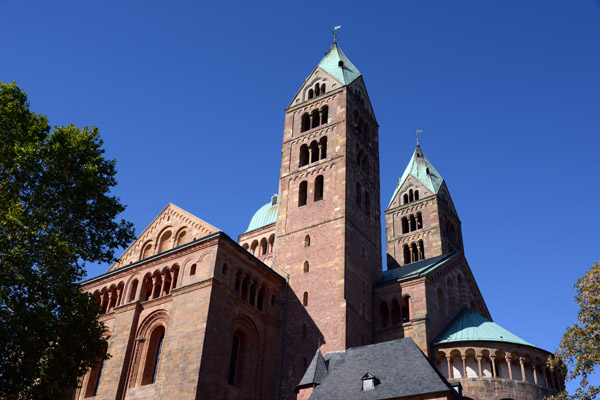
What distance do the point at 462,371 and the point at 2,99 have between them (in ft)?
91.7

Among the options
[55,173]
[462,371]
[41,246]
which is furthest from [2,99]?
[462,371]

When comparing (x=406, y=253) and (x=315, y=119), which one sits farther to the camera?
(x=406, y=253)

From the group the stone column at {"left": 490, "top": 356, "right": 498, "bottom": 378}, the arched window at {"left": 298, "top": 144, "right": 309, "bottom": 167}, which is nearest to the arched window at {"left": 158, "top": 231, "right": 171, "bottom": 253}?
the arched window at {"left": 298, "top": 144, "right": 309, "bottom": 167}

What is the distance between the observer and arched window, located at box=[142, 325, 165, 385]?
3069cm

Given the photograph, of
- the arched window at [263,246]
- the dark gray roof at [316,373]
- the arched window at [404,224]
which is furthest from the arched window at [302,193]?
the arched window at [404,224]

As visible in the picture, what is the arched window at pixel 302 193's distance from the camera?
41100 millimetres

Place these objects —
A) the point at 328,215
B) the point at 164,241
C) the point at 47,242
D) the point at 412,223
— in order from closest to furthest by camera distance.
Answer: the point at 47,242
the point at 328,215
the point at 164,241
the point at 412,223

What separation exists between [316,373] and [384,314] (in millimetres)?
11885

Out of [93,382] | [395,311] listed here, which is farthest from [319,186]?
[93,382]

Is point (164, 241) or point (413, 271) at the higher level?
point (164, 241)

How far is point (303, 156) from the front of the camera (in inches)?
1729

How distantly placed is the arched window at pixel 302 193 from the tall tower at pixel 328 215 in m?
0.07

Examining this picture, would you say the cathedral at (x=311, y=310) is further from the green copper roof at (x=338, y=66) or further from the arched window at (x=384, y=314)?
the green copper roof at (x=338, y=66)

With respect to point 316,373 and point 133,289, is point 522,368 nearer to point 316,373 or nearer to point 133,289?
point 316,373
